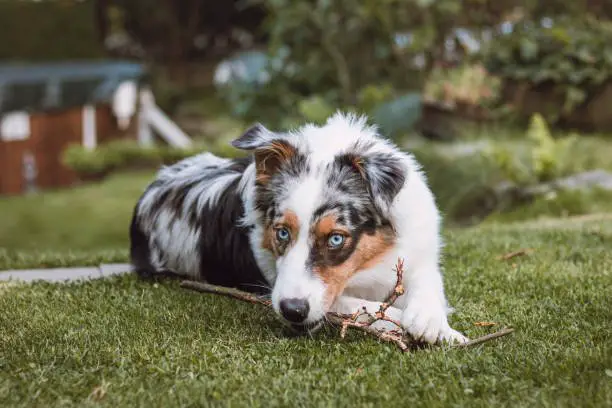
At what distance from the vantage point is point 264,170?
353cm

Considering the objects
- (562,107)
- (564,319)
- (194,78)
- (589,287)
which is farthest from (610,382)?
(194,78)

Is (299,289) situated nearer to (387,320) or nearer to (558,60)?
(387,320)

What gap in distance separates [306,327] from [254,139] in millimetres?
888

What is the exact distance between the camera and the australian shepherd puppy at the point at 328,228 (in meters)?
3.18

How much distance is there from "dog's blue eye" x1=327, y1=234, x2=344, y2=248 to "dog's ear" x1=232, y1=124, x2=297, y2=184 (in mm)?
443

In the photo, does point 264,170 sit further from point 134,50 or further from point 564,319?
point 134,50

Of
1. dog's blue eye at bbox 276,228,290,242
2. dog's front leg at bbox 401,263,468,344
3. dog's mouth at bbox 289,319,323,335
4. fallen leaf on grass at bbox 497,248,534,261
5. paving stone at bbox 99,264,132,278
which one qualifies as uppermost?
dog's blue eye at bbox 276,228,290,242

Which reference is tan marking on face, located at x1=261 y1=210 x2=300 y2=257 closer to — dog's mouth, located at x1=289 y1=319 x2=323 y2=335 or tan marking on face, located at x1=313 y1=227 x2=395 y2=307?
tan marking on face, located at x1=313 y1=227 x2=395 y2=307

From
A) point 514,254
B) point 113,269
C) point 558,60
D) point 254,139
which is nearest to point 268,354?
point 254,139

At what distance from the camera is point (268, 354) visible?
310 centimetres

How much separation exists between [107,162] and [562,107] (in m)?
7.69

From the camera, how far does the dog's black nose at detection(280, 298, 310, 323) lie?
305 cm

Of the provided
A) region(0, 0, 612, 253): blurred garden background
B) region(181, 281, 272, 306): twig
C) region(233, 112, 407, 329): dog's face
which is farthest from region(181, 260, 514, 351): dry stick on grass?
region(0, 0, 612, 253): blurred garden background

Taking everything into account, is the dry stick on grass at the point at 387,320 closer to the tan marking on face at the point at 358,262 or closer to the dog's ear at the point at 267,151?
the tan marking on face at the point at 358,262
